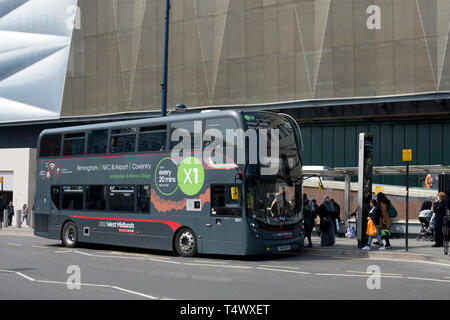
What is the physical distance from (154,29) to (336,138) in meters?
14.0

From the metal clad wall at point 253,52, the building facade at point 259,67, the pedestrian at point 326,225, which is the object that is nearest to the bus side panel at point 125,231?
the pedestrian at point 326,225

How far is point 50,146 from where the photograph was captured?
20875 millimetres

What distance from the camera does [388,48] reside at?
105ft

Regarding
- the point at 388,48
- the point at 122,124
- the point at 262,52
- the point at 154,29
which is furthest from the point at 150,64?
the point at 122,124

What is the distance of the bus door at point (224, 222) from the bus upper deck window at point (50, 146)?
7243mm

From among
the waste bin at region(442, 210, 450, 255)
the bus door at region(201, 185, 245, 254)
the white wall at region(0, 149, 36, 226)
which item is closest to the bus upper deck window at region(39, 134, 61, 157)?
the bus door at region(201, 185, 245, 254)

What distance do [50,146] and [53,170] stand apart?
87cm

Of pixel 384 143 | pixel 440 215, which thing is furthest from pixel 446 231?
pixel 384 143

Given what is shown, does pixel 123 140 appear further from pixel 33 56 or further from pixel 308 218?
pixel 33 56

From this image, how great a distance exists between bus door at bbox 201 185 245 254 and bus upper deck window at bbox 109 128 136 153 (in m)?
3.55

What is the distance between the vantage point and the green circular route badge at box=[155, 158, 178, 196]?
16703 millimetres

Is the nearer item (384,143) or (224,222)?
(224,222)

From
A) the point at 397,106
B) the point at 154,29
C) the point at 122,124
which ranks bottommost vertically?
the point at 122,124

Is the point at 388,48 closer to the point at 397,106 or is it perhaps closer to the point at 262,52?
the point at 397,106
